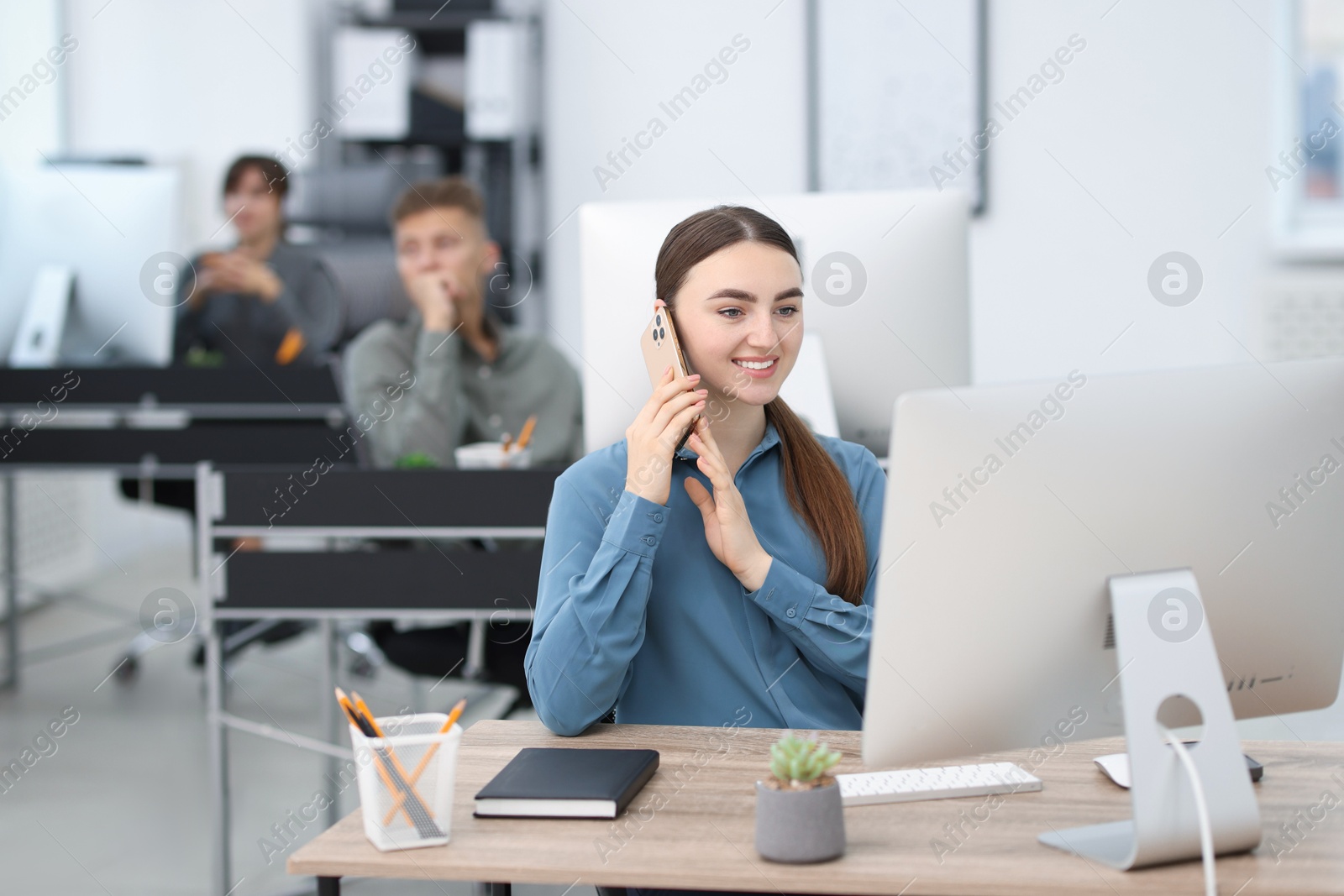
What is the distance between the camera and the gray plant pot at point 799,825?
0.91m

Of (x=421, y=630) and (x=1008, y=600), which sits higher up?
(x=1008, y=600)

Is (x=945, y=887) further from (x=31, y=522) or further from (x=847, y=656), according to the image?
(x=31, y=522)

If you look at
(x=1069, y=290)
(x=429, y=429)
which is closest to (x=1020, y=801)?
(x=429, y=429)

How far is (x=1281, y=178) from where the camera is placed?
11.6 feet

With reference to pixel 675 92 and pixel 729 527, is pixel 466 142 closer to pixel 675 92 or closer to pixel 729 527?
pixel 675 92

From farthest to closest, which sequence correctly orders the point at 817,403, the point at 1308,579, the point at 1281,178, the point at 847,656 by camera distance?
the point at 1281,178 → the point at 817,403 → the point at 847,656 → the point at 1308,579

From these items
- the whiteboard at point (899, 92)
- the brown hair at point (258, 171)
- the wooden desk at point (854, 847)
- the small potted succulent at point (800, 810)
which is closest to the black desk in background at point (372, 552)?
the wooden desk at point (854, 847)

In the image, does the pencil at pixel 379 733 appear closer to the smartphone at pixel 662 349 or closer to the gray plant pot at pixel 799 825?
the gray plant pot at pixel 799 825

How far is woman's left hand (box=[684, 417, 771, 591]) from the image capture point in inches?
50.4

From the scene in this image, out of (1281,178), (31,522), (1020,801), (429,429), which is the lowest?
(31,522)

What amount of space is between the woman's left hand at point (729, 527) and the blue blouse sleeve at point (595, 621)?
60mm

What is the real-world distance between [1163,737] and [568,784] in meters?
0.49

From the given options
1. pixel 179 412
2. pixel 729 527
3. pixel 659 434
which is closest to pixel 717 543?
pixel 729 527

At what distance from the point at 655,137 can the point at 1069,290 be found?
4.79 ft
